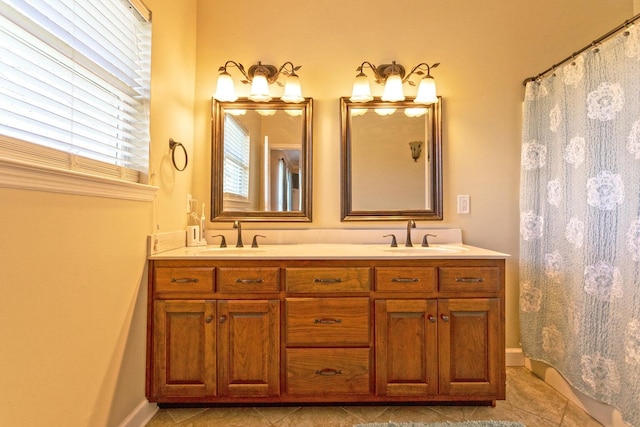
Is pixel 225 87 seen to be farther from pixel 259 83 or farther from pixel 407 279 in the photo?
pixel 407 279

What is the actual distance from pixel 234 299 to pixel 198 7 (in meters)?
2.08

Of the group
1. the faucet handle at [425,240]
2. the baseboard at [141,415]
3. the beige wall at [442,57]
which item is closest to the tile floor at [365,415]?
the baseboard at [141,415]

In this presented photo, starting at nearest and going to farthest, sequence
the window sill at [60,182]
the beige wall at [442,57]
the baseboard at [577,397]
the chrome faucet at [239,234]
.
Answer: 1. the window sill at [60,182]
2. the baseboard at [577,397]
3. the chrome faucet at [239,234]
4. the beige wall at [442,57]

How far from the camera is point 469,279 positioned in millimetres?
1544

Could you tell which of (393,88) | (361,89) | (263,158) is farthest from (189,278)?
(393,88)

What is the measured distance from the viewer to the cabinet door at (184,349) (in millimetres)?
1494

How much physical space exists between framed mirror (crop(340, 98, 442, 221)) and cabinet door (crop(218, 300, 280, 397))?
921mm

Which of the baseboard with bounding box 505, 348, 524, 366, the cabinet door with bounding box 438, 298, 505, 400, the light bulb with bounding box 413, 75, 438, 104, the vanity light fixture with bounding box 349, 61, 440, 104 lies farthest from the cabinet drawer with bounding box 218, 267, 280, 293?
the baseboard with bounding box 505, 348, 524, 366

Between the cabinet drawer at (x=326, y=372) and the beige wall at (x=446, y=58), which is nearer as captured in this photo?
the cabinet drawer at (x=326, y=372)

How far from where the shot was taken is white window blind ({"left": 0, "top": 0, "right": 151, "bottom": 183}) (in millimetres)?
873

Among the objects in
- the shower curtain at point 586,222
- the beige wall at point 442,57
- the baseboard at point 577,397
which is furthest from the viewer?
the beige wall at point 442,57

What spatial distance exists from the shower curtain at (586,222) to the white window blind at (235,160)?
1927 millimetres

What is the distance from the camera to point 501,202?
206cm

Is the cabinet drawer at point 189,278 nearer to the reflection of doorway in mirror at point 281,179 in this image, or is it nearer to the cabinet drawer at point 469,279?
the reflection of doorway in mirror at point 281,179
